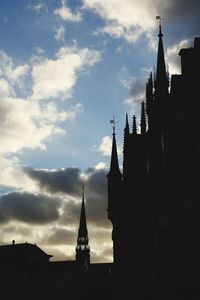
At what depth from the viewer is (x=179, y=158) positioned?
105ft

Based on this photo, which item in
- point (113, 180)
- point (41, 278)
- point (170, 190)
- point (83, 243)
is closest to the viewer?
point (170, 190)

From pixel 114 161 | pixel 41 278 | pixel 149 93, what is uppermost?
pixel 114 161

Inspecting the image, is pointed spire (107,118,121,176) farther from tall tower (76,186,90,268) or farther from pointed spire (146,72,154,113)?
tall tower (76,186,90,268)

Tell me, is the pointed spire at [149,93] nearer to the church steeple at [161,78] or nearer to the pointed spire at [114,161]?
the church steeple at [161,78]

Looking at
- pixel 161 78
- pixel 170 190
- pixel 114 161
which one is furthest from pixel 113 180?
pixel 170 190

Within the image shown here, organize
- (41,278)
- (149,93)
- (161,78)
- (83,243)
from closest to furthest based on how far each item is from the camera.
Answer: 1. (161,78)
2. (149,93)
3. (41,278)
4. (83,243)

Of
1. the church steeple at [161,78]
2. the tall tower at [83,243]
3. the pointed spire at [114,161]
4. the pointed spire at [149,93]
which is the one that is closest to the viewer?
the church steeple at [161,78]

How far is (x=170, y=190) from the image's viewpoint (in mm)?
31281

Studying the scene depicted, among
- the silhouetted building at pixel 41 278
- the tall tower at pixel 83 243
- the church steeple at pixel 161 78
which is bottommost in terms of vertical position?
the silhouetted building at pixel 41 278

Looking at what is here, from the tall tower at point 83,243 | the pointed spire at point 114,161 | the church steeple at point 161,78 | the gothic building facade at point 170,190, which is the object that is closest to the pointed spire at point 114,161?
the pointed spire at point 114,161

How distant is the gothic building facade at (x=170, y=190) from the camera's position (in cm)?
2963

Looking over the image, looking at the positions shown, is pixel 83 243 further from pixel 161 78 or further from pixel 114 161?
pixel 161 78

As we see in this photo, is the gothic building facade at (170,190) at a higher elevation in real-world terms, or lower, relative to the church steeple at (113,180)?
lower

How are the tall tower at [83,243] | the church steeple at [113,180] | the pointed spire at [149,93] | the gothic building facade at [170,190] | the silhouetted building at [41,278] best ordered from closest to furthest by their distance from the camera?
the gothic building facade at [170,190] < the pointed spire at [149,93] < the church steeple at [113,180] < the silhouetted building at [41,278] < the tall tower at [83,243]
